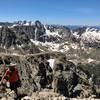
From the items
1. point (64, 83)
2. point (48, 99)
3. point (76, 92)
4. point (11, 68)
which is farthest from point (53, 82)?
point (11, 68)

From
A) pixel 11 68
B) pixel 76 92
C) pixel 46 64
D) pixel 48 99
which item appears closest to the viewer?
pixel 11 68

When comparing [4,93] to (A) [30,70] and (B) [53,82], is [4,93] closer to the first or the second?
(B) [53,82]

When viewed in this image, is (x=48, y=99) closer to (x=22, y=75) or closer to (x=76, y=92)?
(x=76, y=92)

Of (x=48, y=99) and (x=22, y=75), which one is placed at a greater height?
(x=48, y=99)

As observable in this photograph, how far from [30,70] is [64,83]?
20231mm

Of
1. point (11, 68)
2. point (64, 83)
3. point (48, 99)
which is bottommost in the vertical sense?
point (64, 83)

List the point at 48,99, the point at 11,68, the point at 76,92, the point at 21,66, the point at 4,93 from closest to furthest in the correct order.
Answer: the point at 11,68 < the point at 4,93 < the point at 48,99 < the point at 76,92 < the point at 21,66

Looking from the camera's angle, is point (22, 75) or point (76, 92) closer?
point (76, 92)

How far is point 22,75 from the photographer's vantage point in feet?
500

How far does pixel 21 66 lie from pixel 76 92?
3615cm

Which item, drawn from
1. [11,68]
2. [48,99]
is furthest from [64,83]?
[11,68]

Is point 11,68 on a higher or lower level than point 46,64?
higher

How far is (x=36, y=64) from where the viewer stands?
160750 millimetres

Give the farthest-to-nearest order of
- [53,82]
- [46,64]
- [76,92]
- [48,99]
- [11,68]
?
[46,64], [53,82], [76,92], [48,99], [11,68]
